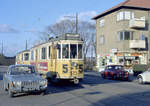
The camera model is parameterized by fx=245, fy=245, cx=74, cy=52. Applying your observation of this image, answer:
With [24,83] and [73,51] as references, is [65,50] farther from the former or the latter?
[24,83]

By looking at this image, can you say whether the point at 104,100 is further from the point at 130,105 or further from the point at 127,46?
the point at 127,46

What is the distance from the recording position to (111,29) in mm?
41531

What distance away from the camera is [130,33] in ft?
129

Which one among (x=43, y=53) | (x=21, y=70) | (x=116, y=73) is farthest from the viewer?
(x=116, y=73)

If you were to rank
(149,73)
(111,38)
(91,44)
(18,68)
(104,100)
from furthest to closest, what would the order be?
(91,44)
(111,38)
(149,73)
(18,68)
(104,100)

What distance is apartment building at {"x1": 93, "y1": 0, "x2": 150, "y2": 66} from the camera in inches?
1523

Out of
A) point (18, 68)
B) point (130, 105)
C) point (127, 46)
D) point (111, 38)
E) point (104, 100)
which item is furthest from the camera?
point (111, 38)

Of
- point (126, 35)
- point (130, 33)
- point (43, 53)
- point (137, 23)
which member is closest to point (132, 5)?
point (137, 23)

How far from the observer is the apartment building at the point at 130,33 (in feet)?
127

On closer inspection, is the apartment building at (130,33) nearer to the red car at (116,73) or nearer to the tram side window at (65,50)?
the red car at (116,73)

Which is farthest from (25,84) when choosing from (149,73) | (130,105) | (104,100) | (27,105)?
(149,73)

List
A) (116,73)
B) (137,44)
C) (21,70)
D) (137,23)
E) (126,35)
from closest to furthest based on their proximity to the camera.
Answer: (21,70) → (116,73) → (137,44) → (137,23) → (126,35)

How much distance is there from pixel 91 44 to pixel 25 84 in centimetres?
5268

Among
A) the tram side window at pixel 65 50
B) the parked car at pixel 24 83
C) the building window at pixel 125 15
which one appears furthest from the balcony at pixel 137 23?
the parked car at pixel 24 83
